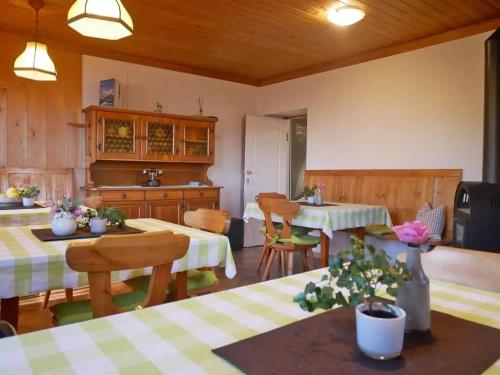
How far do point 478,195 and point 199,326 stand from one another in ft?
9.04

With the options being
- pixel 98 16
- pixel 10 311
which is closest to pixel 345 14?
pixel 98 16

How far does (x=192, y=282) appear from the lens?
2137 millimetres

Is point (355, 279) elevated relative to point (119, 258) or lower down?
elevated

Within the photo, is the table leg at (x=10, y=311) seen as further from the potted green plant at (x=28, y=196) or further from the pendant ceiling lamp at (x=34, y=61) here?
the pendant ceiling lamp at (x=34, y=61)

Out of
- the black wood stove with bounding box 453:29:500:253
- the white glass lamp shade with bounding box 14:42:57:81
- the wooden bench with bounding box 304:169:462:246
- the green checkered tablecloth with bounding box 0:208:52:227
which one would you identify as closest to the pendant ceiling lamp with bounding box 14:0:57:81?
the white glass lamp shade with bounding box 14:42:57:81

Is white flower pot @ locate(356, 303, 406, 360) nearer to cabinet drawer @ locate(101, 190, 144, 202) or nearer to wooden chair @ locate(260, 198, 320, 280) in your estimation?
wooden chair @ locate(260, 198, 320, 280)

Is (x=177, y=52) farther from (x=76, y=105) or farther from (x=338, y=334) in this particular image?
(x=338, y=334)

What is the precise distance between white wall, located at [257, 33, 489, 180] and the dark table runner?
3690mm

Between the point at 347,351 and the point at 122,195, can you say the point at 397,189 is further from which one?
the point at 347,351

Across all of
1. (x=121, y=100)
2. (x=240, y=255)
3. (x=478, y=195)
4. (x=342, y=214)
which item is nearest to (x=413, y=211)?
(x=342, y=214)

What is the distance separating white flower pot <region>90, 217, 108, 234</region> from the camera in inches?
82.7

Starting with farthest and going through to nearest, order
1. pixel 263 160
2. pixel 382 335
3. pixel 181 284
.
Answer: pixel 263 160, pixel 181 284, pixel 382 335

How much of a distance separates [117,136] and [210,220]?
9.41ft

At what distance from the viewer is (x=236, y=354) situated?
27.8 inches
